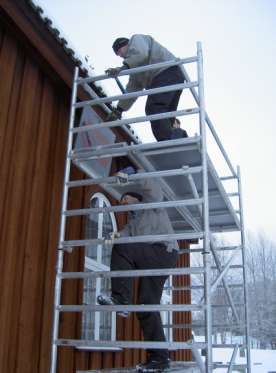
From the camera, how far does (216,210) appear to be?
256 inches

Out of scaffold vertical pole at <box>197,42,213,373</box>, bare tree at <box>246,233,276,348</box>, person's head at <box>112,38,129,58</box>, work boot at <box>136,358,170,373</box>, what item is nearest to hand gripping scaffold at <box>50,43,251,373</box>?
scaffold vertical pole at <box>197,42,213,373</box>

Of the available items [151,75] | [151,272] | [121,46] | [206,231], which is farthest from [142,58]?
[151,272]

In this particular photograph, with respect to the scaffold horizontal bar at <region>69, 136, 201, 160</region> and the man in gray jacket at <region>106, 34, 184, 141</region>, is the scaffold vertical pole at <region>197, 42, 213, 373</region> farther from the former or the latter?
the man in gray jacket at <region>106, 34, 184, 141</region>

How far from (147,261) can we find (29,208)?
3.93ft

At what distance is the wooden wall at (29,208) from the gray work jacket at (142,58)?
34.1 inches

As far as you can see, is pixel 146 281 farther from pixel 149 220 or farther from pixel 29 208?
pixel 29 208

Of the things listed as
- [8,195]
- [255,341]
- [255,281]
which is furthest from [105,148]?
[255,341]

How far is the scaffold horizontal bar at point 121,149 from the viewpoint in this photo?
13.0 feet

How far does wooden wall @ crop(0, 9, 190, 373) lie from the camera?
4211 millimetres

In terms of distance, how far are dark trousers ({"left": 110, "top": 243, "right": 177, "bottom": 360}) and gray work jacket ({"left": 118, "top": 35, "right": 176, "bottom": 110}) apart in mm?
1412

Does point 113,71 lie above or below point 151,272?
above

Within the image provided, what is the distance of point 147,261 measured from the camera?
441cm

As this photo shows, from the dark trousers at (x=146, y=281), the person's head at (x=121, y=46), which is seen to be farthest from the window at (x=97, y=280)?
the person's head at (x=121, y=46)

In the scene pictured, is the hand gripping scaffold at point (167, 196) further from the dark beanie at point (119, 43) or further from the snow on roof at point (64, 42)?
the dark beanie at point (119, 43)
